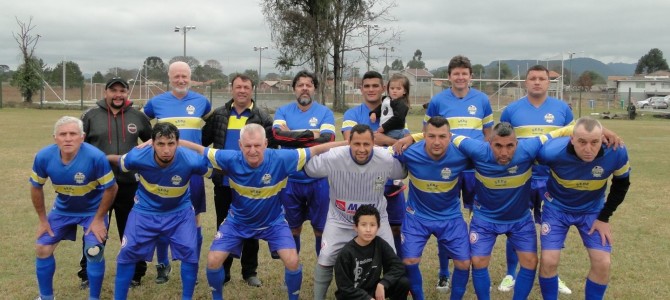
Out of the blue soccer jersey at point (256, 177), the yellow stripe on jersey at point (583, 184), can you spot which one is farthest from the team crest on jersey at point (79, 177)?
the yellow stripe on jersey at point (583, 184)

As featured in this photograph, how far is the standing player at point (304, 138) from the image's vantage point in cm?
523

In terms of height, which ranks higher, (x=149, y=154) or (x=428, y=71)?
(x=428, y=71)

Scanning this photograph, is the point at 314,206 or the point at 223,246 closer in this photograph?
the point at 223,246

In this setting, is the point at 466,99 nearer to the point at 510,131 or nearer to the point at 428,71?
the point at 510,131

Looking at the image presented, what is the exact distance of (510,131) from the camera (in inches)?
173

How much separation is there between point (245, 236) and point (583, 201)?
9.64ft

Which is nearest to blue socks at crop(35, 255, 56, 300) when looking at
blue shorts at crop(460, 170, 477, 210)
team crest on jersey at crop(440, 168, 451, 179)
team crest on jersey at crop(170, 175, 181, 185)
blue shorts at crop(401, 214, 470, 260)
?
team crest on jersey at crop(170, 175, 181, 185)

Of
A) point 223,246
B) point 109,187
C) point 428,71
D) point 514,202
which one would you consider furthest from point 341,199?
point 428,71

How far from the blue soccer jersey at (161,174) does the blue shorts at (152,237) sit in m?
0.08

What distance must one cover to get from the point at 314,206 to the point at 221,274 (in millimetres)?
1162

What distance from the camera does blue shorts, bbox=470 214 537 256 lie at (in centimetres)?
459

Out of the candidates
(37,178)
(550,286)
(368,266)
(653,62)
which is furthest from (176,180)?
(653,62)

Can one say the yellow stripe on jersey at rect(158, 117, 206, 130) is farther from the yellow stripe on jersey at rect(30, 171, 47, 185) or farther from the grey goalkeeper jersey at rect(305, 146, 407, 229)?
Answer: the grey goalkeeper jersey at rect(305, 146, 407, 229)

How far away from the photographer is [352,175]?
470 centimetres
